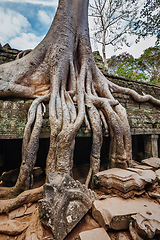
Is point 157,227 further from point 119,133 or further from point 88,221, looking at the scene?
point 119,133

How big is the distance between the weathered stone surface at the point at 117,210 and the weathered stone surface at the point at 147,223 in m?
0.06

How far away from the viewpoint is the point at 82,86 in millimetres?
2670

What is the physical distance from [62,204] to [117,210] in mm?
628

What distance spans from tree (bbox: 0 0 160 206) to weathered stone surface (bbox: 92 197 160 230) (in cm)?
64

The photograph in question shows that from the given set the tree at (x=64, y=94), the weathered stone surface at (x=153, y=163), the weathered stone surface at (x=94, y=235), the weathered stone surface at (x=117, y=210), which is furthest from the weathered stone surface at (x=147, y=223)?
the weathered stone surface at (x=153, y=163)

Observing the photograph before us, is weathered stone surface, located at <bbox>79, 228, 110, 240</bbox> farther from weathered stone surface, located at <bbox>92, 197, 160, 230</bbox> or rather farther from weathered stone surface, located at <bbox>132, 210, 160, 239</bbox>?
weathered stone surface, located at <bbox>132, 210, 160, 239</bbox>

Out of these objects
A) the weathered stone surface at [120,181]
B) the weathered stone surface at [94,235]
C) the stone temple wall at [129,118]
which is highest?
the stone temple wall at [129,118]

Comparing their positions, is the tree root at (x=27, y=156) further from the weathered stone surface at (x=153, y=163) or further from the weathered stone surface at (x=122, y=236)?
the weathered stone surface at (x=153, y=163)

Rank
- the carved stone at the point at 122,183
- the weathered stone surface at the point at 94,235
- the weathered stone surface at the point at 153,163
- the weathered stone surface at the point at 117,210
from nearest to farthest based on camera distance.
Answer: the weathered stone surface at the point at 94,235 < the weathered stone surface at the point at 117,210 < the carved stone at the point at 122,183 < the weathered stone surface at the point at 153,163

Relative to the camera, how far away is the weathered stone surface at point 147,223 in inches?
40.4

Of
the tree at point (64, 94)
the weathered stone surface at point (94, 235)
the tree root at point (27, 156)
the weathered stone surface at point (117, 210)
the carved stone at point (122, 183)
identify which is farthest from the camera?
the tree at point (64, 94)

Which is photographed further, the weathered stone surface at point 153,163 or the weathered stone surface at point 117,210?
the weathered stone surface at point 153,163

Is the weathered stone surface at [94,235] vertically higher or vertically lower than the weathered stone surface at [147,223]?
lower

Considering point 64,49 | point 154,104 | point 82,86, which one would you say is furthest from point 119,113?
point 154,104
